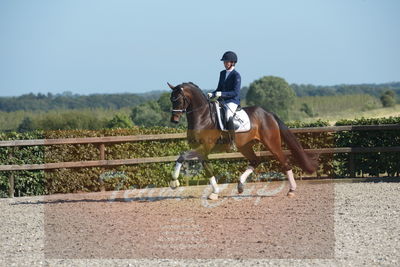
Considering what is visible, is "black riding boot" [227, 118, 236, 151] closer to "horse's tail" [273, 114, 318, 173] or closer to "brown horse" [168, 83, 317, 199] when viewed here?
"brown horse" [168, 83, 317, 199]

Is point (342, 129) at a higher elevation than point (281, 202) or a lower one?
higher

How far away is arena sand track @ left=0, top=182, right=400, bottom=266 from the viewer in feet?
25.6

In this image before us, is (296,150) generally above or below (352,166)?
above

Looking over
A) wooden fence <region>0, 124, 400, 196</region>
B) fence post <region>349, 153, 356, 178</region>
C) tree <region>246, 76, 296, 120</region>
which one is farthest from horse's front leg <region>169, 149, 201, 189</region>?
tree <region>246, 76, 296, 120</region>

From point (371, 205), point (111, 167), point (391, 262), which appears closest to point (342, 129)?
point (371, 205)

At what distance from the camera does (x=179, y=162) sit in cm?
1174

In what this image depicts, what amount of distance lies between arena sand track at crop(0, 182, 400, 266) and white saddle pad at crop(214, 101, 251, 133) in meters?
1.39

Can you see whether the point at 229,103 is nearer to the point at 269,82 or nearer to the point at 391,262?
the point at 391,262

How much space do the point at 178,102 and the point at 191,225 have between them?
2.79 meters

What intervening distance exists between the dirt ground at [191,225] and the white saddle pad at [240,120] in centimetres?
139

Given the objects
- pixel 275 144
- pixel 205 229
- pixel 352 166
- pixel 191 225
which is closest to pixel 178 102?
pixel 275 144

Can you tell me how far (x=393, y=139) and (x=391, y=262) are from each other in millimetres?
9032

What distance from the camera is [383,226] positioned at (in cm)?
972

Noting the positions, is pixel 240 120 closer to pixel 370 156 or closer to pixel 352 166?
pixel 352 166
